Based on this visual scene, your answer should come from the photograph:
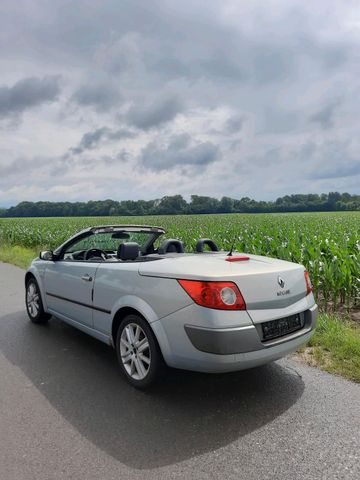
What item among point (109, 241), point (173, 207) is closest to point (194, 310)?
point (109, 241)

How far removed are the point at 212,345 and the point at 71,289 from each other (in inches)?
90.5

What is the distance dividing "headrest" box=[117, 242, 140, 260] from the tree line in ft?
308

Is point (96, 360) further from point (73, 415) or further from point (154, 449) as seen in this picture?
point (154, 449)

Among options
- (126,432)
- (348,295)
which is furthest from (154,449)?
(348,295)

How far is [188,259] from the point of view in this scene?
360 cm

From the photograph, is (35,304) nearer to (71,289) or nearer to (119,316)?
(71,289)

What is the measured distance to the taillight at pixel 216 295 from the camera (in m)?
2.94

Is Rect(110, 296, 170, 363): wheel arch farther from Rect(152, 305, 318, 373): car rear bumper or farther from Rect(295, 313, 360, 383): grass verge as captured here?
Rect(295, 313, 360, 383): grass verge

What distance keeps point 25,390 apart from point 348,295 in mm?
5219

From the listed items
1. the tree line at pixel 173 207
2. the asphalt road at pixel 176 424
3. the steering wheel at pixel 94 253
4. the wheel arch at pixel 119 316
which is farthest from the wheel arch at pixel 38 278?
the tree line at pixel 173 207

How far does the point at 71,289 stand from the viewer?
15.0 feet

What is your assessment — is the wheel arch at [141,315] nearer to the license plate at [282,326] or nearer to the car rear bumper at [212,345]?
the car rear bumper at [212,345]

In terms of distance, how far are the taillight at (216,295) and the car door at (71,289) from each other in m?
1.54

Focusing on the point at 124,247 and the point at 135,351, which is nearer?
the point at 135,351
